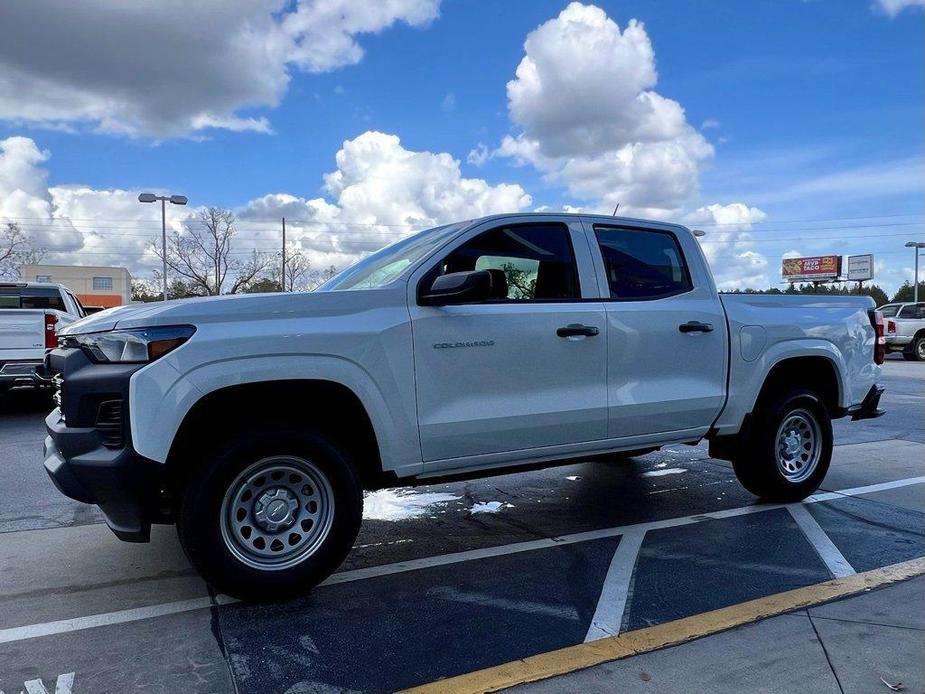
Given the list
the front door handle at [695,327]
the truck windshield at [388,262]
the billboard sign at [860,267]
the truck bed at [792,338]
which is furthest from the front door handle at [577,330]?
the billboard sign at [860,267]

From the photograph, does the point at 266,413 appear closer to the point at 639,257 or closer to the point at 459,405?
the point at 459,405

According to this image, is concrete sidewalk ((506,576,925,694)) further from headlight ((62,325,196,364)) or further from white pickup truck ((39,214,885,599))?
headlight ((62,325,196,364))

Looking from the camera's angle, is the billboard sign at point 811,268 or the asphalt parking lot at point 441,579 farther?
the billboard sign at point 811,268

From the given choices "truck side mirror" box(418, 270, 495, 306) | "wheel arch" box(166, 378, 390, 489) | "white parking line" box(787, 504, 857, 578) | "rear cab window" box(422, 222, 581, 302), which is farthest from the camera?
"rear cab window" box(422, 222, 581, 302)

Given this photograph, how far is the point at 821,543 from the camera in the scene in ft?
14.9

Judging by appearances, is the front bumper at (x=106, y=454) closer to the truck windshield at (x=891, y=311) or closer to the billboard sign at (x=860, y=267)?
the truck windshield at (x=891, y=311)

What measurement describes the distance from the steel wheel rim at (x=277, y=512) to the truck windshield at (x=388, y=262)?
110 centimetres

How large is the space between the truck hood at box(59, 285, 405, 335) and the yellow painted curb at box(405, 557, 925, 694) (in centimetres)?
185

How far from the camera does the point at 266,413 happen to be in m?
3.64

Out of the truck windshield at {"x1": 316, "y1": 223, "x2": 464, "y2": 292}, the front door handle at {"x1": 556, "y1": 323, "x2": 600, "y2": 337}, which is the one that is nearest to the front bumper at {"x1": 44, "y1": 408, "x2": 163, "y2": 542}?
the truck windshield at {"x1": 316, "y1": 223, "x2": 464, "y2": 292}

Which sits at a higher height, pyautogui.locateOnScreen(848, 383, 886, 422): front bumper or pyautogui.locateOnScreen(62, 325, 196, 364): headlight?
pyautogui.locateOnScreen(62, 325, 196, 364): headlight

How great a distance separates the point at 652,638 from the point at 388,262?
2572 millimetres

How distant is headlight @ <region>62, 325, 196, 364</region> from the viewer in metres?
3.33

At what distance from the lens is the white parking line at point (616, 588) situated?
130 inches
